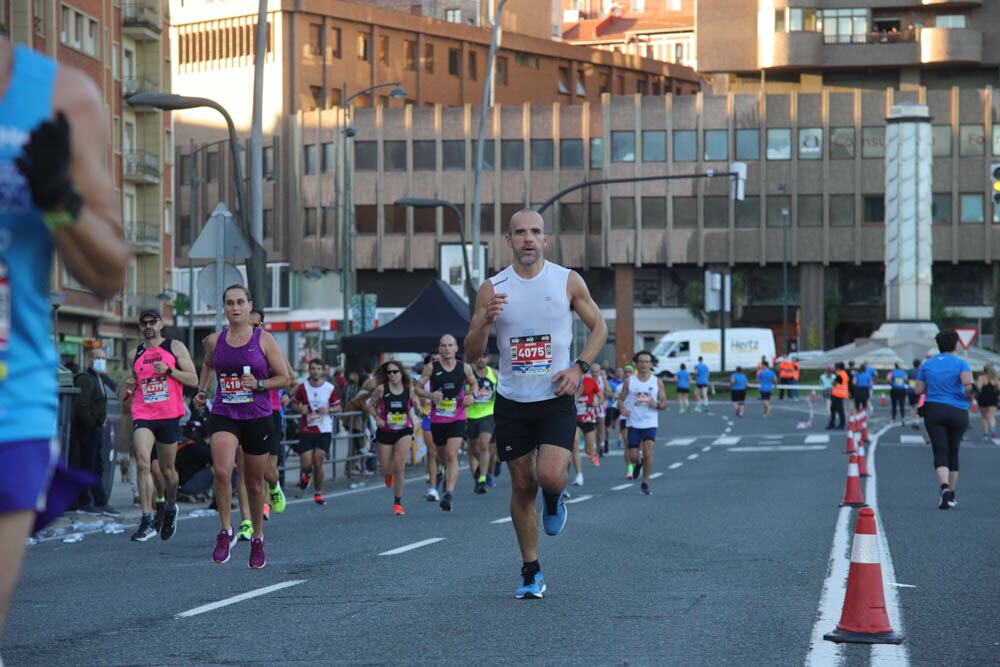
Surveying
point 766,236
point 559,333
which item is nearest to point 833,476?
point 559,333

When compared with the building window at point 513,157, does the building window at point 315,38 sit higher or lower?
higher

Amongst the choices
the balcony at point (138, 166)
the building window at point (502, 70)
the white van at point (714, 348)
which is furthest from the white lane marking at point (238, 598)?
the building window at point (502, 70)

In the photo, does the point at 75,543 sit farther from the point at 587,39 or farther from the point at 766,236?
the point at 587,39

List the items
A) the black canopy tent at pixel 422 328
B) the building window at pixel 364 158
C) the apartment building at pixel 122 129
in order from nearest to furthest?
the black canopy tent at pixel 422 328, the apartment building at pixel 122 129, the building window at pixel 364 158

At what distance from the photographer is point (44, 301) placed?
3537 millimetres

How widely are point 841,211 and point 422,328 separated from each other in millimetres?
59448

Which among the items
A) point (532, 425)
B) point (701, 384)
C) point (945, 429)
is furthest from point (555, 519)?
point (701, 384)

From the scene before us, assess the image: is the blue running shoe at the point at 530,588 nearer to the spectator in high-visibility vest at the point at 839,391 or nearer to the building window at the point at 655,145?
the spectator in high-visibility vest at the point at 839,391

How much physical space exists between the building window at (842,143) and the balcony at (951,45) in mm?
6705

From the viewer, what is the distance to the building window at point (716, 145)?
86938 mm

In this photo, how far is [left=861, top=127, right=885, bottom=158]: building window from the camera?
284ft

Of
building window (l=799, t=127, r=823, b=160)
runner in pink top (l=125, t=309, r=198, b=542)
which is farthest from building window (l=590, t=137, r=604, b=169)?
runner in pink top (l=125, t=309, r=198, b=542)

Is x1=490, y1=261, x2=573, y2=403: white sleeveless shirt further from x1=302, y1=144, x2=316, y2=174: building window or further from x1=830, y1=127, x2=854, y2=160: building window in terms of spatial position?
x1=302, y1=144, x2=316, y2=174: building window

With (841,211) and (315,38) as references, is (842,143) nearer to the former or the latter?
(841,211)
